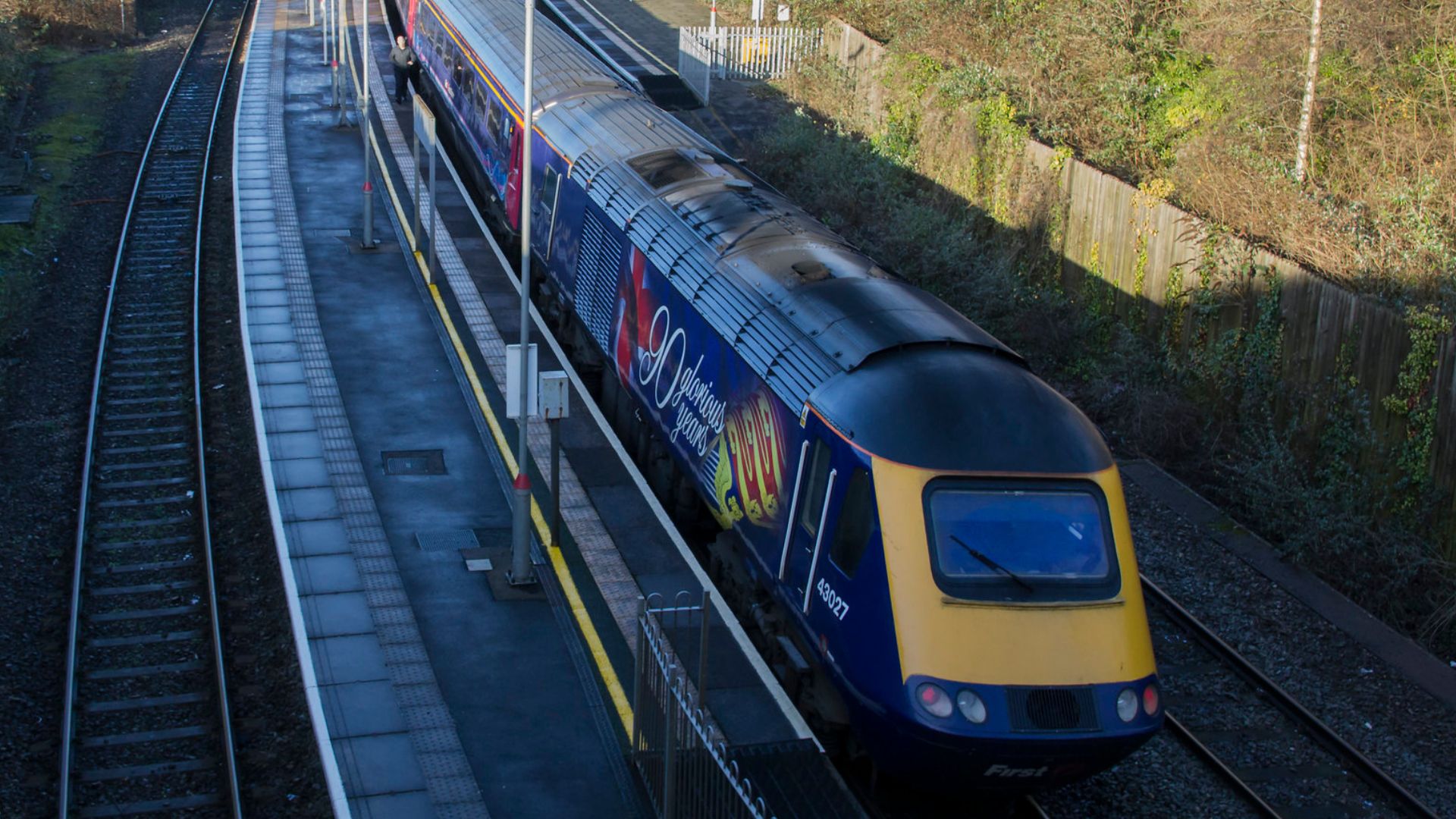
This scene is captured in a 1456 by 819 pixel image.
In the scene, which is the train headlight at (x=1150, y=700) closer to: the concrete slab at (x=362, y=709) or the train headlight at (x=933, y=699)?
the train headlight at (x=933, y=699)

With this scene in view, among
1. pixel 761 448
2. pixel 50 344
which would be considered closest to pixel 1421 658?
pixel 761 448

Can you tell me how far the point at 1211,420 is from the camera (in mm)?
16828

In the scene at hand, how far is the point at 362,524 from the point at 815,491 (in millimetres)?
5994

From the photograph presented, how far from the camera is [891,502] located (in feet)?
30.0

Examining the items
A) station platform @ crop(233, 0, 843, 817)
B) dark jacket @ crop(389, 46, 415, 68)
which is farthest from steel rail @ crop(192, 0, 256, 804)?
dark jacket @ crop(389, 46, 415, 68)

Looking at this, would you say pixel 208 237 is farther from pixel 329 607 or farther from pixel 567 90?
pixel 329 607

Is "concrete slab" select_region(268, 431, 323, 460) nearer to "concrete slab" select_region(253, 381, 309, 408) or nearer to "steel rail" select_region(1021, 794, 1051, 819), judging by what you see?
"concrete slab" select_region(253, 381, 309, 408)

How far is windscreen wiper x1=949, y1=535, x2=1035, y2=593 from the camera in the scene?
29.5ft

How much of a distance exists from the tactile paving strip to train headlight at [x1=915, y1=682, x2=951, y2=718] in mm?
3357

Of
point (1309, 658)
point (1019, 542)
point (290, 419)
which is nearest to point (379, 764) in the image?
point (1019, 542)

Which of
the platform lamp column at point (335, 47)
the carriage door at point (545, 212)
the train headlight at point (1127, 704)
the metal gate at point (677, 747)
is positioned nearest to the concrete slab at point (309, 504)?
the carriage door at point (545, 212)

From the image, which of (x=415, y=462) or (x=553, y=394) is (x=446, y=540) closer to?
(x=415, y=462)

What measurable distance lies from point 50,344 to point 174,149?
35.6 feet

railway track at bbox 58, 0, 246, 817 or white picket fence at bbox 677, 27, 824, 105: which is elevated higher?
white picket fence at bbox 677, 27, 824, 105
